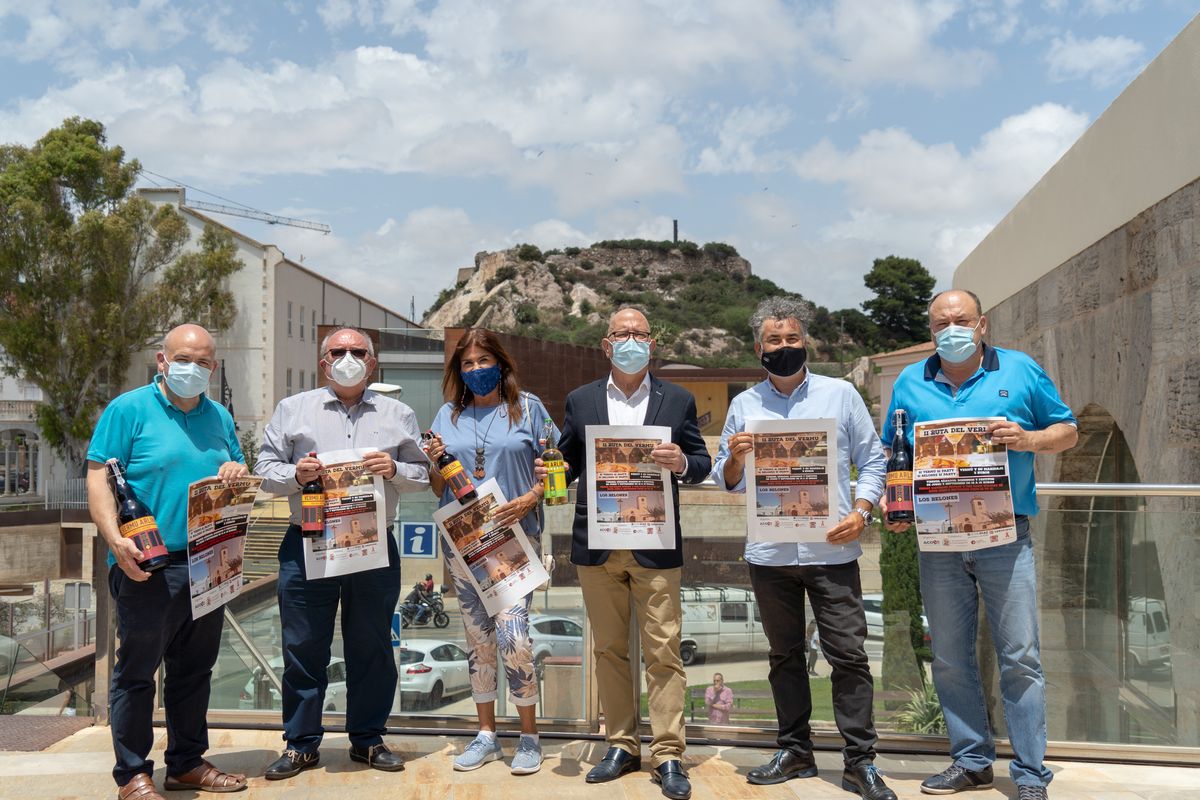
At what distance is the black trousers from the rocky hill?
3452 inches

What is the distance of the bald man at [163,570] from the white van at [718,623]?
2.13 m

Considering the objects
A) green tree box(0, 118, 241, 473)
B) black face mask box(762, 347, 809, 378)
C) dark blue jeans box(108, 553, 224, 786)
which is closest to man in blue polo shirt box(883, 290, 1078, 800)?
black face mask box(762, 347, 809, 378)

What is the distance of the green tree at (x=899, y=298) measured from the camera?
316 feet

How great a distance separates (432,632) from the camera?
4887 millimetres

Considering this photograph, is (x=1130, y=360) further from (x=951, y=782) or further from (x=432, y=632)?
(x=432, y=632)

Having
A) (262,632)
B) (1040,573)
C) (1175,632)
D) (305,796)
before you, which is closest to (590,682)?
(305,796)

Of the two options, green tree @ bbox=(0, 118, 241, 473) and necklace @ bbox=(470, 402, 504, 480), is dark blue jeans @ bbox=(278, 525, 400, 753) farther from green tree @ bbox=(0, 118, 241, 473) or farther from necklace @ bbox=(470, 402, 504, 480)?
green tree @ bbox=(0, 118, 241, 473)

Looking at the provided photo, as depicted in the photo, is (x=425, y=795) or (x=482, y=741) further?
(x=482, y=741)

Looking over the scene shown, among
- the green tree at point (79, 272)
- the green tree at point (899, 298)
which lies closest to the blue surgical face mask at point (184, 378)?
the green tree at point (79, 272)

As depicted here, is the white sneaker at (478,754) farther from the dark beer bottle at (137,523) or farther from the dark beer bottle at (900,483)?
the dark beer bottle at (900,483)

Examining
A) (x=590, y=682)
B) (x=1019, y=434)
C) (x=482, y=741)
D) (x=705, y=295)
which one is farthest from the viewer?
(x=705, y=295)

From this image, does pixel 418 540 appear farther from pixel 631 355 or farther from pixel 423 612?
pixel 631 355

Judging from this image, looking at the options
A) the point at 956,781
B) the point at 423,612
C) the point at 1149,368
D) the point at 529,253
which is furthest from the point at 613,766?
the point at 529,253

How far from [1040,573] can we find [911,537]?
0.89 metres
